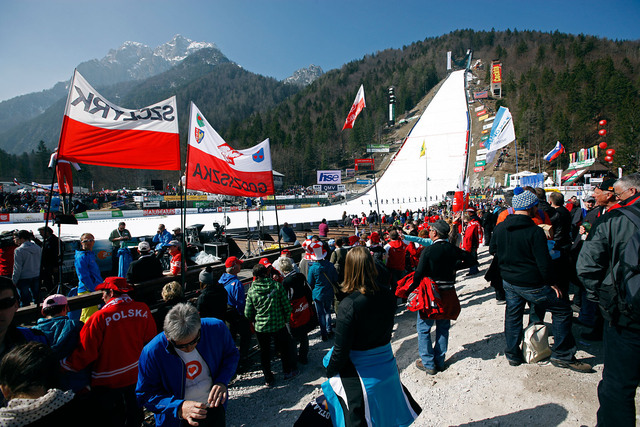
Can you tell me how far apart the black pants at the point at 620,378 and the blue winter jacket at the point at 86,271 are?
7073 millimetres

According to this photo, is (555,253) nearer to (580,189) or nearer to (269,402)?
(269,402)

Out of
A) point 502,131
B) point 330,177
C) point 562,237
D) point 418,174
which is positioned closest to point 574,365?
point 562,237

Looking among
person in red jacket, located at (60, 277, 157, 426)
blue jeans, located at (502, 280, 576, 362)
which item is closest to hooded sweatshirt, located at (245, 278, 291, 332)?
person in red jacket, located at (60, 277, 157, 426)

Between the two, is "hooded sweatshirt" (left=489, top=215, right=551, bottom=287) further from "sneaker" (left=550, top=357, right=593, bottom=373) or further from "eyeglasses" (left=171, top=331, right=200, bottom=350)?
"eyeglasses" (left=171, top=331, right=200, bottom=350)

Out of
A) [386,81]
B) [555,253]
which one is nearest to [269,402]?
[555,253]

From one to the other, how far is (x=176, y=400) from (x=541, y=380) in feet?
11.4

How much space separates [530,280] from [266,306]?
10.2 ft

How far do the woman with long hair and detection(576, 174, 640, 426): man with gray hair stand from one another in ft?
4.69

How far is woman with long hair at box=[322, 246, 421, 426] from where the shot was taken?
2.09 meters

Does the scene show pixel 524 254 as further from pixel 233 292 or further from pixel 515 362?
pixel 233 292

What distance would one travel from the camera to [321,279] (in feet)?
16.7

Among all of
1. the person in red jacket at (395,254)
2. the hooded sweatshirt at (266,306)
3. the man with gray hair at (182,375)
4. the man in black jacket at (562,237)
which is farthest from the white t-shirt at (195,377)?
the person in red jacket at (395,254)

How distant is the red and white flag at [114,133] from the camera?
166 inches

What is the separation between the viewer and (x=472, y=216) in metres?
8.61
